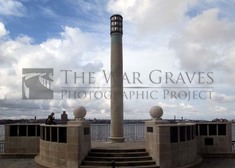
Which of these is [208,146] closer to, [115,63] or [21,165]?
[115,63]

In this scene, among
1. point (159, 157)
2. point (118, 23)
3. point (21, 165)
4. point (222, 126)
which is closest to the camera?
point (159, 157)

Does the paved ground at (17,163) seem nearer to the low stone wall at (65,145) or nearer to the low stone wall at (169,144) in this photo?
the low stone wall at (65,145)

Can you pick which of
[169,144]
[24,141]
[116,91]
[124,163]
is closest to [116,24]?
[116,91]

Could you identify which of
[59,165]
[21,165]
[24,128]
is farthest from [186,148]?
[24,128]

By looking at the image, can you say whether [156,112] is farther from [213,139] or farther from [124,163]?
[213,139]

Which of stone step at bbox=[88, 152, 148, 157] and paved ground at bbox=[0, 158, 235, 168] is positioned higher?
stone step at bbox=[88, 152, 148, 157]

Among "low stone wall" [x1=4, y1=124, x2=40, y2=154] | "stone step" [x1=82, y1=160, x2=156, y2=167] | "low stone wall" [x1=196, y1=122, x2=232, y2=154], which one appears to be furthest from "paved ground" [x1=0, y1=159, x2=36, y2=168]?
"low stone wall" [x1=196, y1=122, x2=232, y2=154]

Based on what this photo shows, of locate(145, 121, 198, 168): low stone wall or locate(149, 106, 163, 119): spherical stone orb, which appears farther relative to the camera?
locate(149, 106, 163, 119): spherical stone orb

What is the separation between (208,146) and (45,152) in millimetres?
11947

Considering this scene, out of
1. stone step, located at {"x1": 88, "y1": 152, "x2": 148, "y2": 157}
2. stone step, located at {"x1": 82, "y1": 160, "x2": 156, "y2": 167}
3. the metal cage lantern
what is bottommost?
stone step, located at {"x1": 82, "y1": 160, "x2": 156, "y2": 167}

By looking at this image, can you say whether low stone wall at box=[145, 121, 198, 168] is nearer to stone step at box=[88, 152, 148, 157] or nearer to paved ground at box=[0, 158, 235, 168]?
stone step at box=[88, 152, 148, 157]

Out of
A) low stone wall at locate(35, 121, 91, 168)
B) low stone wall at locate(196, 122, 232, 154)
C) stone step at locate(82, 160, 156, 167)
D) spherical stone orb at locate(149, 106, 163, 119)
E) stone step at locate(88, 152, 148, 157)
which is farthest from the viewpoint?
low stone wall at locate(196, 122, 232, 154)

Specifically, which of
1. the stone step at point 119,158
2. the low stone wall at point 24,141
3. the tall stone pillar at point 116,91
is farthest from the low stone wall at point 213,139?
the low stone wall at point 24,141

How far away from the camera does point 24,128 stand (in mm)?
23828
